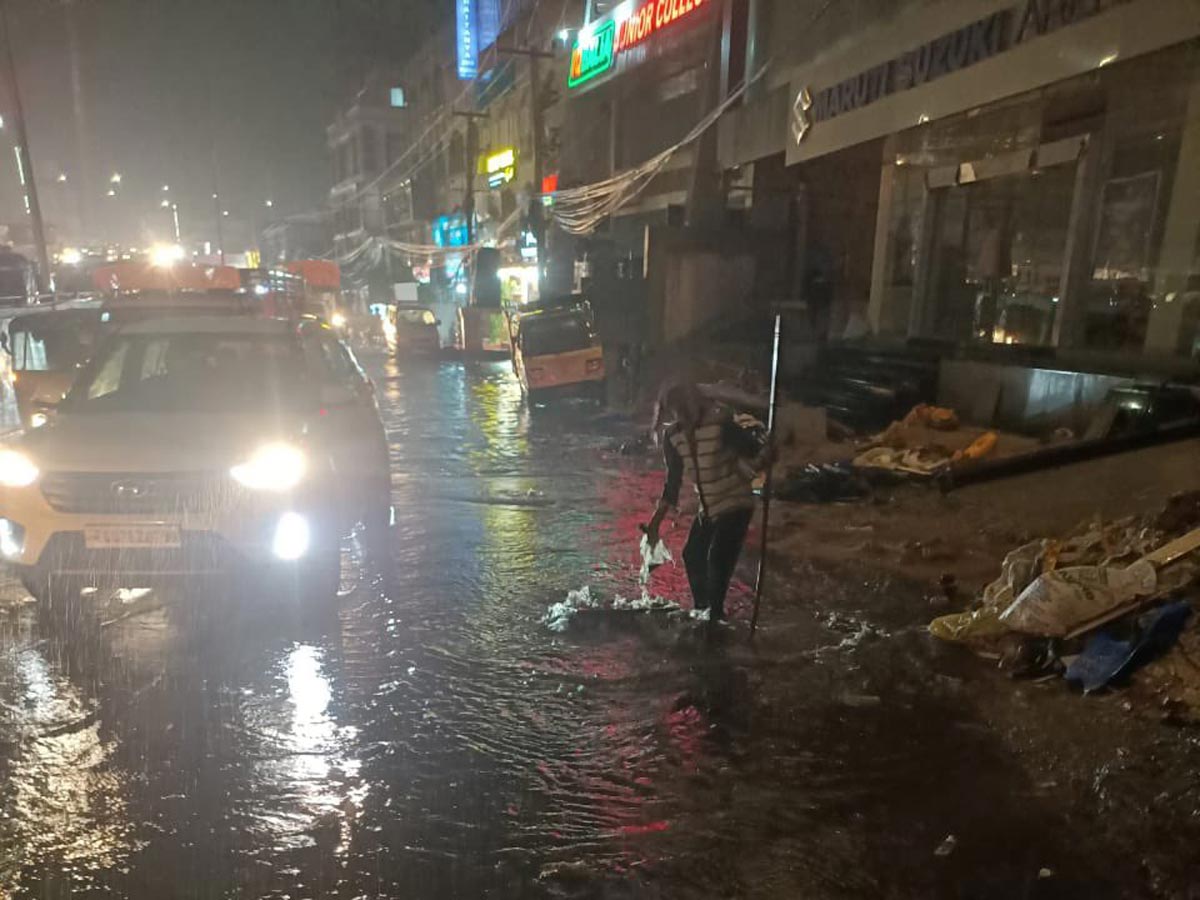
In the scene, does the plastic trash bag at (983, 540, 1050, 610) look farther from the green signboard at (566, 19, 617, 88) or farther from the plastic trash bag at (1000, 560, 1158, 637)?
the green signboard at (566, 19, 617, 88)

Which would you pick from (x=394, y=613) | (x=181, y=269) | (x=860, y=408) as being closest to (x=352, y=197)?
(x=181, y=269)

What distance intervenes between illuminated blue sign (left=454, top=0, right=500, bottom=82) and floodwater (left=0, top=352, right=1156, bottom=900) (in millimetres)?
32329

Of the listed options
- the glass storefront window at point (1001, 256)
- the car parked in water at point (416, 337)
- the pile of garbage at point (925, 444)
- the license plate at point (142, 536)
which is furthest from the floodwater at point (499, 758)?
the car parked in water at point (416, 337)

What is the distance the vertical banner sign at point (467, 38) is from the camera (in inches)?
1286

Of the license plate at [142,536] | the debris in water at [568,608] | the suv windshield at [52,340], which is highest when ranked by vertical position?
the suv windshield at [52,340]

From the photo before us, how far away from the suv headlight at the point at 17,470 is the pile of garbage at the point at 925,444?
7.39m

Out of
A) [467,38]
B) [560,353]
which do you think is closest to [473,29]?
[467,38]

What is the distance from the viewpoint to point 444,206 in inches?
1801

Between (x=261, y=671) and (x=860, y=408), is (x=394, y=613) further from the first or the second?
(x=860, y=408)

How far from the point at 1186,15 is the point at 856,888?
664 centimetres

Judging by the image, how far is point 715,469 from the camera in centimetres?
495

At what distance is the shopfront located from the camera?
729 centimetres

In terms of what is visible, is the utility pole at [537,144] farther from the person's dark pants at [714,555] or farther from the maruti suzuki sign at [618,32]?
the person's dark pants at [714,555]

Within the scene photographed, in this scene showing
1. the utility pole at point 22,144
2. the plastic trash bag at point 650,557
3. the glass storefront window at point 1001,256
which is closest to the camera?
the plastic trash bag at point 650,557
